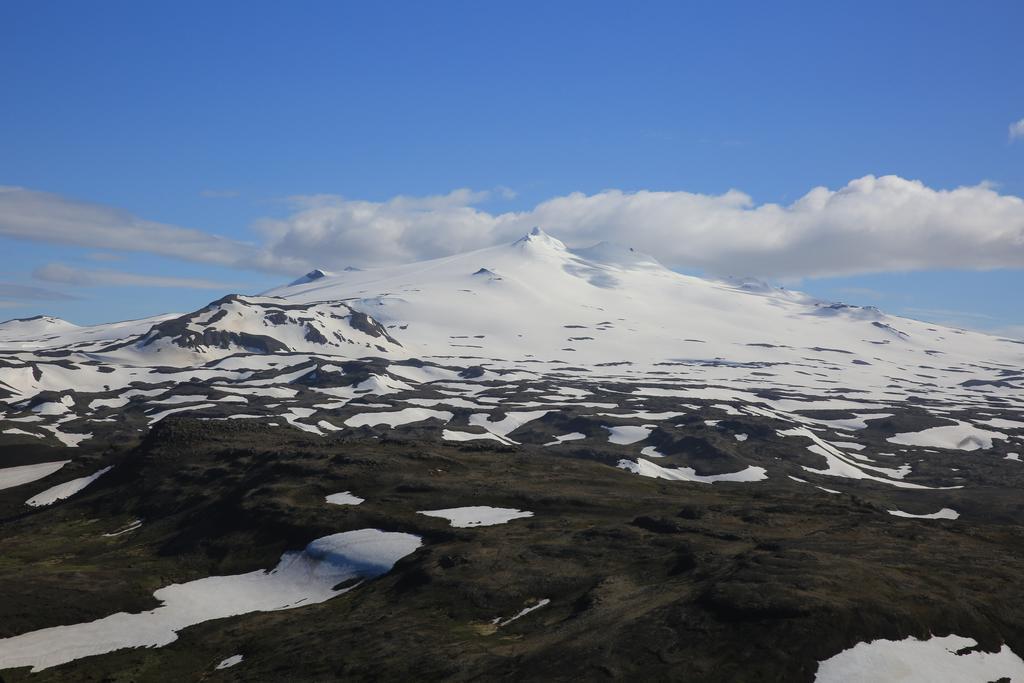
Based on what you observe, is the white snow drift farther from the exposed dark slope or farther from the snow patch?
the snow patch

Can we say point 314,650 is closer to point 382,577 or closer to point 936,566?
point 382,577

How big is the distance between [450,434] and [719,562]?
138m

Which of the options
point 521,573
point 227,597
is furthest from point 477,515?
point 227,597

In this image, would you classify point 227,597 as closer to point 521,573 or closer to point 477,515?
point 521,573

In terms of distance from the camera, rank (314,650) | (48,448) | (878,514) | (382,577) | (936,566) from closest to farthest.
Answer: (314,650)
(936,566)
(382,577)
(878,514)
(48,448)

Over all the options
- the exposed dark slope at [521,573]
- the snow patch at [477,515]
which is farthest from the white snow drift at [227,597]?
the snow patch at [477,515]

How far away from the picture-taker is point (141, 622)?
6550 centimetres

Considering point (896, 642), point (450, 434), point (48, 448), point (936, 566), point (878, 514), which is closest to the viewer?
point (896, 642)

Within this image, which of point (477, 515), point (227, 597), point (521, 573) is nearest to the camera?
point (521, 573)

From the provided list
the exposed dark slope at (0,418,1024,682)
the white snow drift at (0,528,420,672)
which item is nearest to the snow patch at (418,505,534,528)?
the exposed dark slope at (0,418,1024,682)

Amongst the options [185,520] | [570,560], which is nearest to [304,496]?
[185,520]

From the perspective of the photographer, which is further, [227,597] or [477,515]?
[477,515]

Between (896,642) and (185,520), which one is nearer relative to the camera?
(896,642)

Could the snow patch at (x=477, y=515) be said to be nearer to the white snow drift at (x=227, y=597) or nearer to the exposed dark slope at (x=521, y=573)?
the exposed dark slope at (x=521, y=573)
